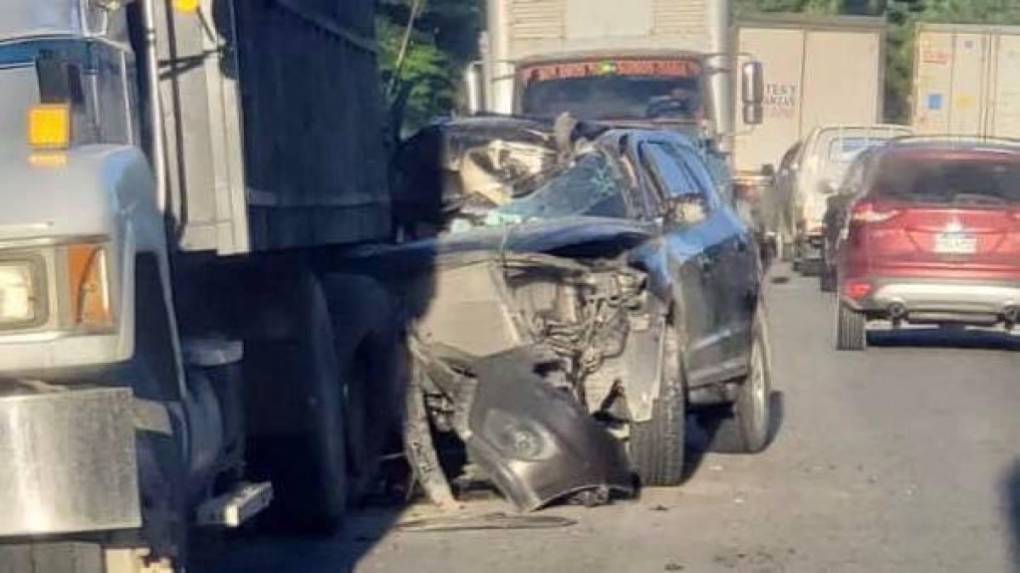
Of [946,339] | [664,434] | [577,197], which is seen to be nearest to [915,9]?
[946,339]

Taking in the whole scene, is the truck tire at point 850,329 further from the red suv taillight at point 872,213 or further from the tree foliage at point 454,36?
the tree foliage at point 454,36

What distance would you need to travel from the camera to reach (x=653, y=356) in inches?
505

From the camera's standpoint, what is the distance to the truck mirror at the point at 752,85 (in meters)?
27.6

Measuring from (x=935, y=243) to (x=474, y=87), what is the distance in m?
6.86

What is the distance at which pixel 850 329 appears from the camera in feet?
72.6

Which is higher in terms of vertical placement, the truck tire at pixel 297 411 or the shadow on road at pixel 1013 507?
the truck tire at pixel 297 411

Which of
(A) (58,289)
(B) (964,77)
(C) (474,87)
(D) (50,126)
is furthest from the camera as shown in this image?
(B) (964,77)

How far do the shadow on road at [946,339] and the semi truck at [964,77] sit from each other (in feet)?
64.2

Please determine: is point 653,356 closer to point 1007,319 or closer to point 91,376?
point 91,376

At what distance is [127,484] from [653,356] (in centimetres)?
632

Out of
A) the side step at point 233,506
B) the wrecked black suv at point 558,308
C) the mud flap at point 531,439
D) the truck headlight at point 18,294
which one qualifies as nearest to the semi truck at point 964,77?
the wrecked black suv at point 558,308

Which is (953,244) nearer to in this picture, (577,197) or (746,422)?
(746,422)

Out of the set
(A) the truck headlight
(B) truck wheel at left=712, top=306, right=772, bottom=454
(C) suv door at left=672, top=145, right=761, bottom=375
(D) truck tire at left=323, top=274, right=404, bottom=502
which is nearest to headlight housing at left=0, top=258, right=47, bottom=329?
(A) the truck headlight

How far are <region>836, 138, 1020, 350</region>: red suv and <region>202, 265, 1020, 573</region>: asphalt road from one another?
3218 millimetres
